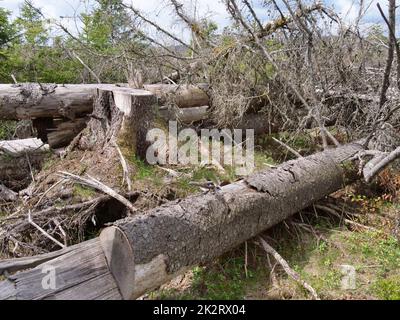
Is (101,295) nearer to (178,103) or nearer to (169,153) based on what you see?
(169,153)

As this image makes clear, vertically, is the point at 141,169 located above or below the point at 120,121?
below

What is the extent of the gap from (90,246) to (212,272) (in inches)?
45.5

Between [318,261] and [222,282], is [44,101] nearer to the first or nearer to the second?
[222,282]

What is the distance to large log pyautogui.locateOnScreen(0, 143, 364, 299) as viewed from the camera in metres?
2.39

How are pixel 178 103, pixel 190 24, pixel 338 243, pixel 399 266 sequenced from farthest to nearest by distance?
pixel 190 24 < pixel 178 103 < pixel 338 243 < pixel 399 266

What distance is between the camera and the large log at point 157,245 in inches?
94.1

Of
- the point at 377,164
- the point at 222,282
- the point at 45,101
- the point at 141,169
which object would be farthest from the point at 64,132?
the point at 377,164

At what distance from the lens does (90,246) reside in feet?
8.59

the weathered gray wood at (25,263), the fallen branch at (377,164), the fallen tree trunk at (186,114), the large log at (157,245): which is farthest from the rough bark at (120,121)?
the fallen branch at (377,164)

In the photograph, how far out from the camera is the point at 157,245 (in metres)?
2.59

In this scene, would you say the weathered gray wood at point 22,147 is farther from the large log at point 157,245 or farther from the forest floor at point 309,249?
the large log at point 157,245

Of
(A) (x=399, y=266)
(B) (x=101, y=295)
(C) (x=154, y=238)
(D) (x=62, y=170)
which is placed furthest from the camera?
(D) (x=62, y=170)

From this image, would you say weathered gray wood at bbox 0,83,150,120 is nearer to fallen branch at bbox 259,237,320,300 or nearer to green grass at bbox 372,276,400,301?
fallen branch at bbox 259,237,320,300
